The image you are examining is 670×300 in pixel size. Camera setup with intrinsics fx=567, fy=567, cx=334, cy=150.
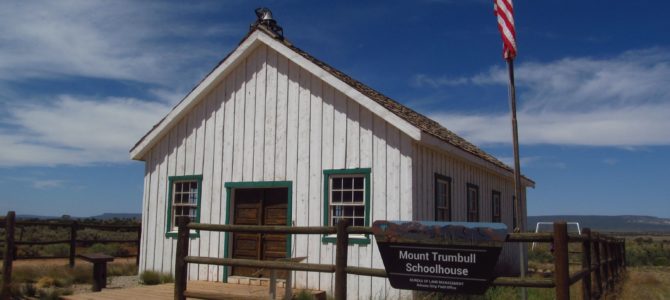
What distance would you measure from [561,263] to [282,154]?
719cm

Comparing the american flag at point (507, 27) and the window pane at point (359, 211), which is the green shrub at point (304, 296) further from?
the american flag at point (507, 27)

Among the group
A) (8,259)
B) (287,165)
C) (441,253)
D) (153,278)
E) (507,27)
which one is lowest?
(153,278)

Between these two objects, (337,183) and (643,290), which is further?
(643,290)

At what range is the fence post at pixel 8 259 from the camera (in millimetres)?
10844

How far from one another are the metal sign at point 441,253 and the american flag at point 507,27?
4329 mm

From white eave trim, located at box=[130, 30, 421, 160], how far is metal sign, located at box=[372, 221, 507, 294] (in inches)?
165

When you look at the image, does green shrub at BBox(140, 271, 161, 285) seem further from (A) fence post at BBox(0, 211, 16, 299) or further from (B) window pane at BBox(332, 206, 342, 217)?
(B) window pane at BBox(332, 206, 342, 217)

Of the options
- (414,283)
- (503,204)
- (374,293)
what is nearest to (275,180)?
(374,293)

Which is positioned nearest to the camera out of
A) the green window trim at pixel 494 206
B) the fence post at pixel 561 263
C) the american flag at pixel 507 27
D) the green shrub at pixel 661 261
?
the fence post at pixel 561 263

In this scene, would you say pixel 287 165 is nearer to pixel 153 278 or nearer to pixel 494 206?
pixel 153 278

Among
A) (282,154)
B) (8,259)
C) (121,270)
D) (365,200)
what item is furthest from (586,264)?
(121,270)

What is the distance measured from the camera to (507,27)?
9.39 meters

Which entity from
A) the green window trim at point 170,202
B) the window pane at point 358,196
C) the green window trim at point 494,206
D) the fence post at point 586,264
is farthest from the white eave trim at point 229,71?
the green window trim at point 494,206

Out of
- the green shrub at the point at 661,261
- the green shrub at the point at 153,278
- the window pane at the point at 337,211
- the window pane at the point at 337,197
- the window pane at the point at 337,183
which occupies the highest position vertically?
the window pane at the point at 337,183
